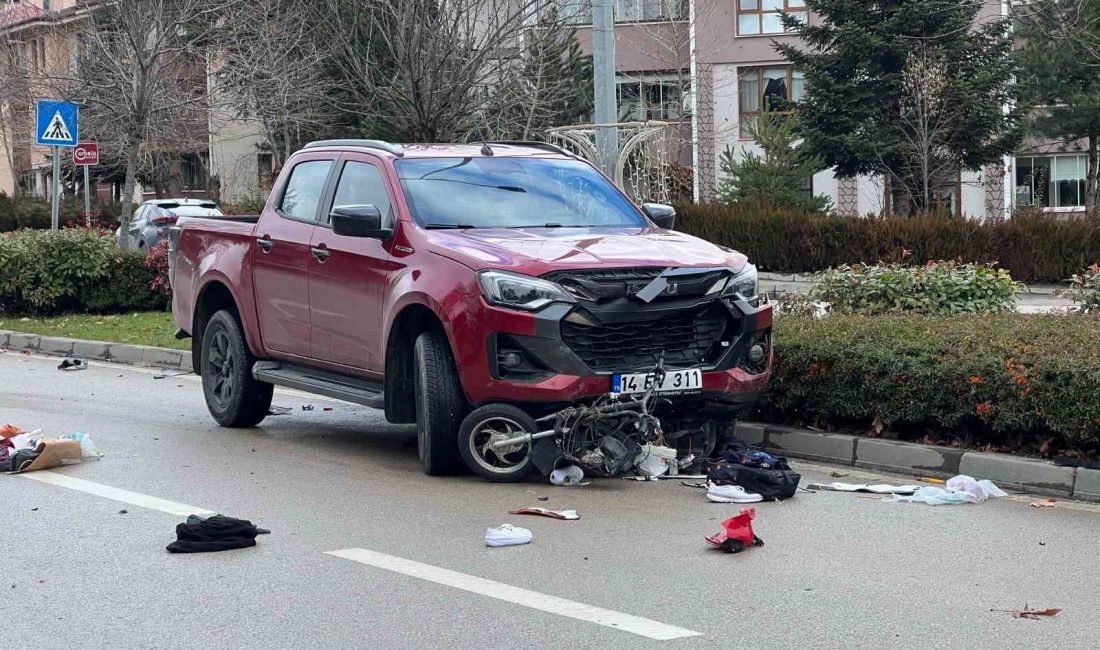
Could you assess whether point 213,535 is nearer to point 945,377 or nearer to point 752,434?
point 752,434

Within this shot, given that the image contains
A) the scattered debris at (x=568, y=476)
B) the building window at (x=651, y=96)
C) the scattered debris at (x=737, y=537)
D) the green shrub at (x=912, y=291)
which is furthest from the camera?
the building window at (x=651, y=96)

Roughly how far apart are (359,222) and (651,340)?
1897 mm

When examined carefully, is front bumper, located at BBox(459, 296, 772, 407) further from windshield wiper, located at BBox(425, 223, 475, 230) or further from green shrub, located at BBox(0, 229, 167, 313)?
green shrub, located at BBox(0, 229, 167, 313)

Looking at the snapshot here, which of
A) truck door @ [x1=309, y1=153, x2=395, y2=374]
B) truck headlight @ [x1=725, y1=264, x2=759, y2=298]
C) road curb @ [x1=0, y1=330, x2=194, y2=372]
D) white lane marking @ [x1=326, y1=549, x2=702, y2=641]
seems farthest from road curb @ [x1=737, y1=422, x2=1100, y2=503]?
road curb @ [x1=0, y1=330, x2=194, y2=372]

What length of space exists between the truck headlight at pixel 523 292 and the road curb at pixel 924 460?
2177 millimetres

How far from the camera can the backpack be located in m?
8.05

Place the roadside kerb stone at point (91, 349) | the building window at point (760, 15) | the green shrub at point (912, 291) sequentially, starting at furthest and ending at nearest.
Result: 1. the building window at point (760, 15)
2. the roadside kerb stone at point (91, 349)
3. the green shrub at point (912, 291)

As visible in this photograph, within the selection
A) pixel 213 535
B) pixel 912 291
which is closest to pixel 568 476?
pixel 213 535

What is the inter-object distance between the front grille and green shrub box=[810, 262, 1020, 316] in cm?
400

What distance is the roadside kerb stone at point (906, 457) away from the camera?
8594 millimetres

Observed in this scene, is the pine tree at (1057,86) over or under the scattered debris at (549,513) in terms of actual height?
over

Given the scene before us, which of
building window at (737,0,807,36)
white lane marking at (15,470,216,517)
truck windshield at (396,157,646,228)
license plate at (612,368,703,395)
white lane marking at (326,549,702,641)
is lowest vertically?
white lane marking at (15,470,216,517)

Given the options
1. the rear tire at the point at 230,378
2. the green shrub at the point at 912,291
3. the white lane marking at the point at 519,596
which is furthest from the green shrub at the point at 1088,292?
the white lane marking at the point at 519,596

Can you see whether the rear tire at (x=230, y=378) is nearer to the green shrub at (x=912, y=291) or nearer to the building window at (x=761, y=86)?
the green shrub at (x=912, y=291)
